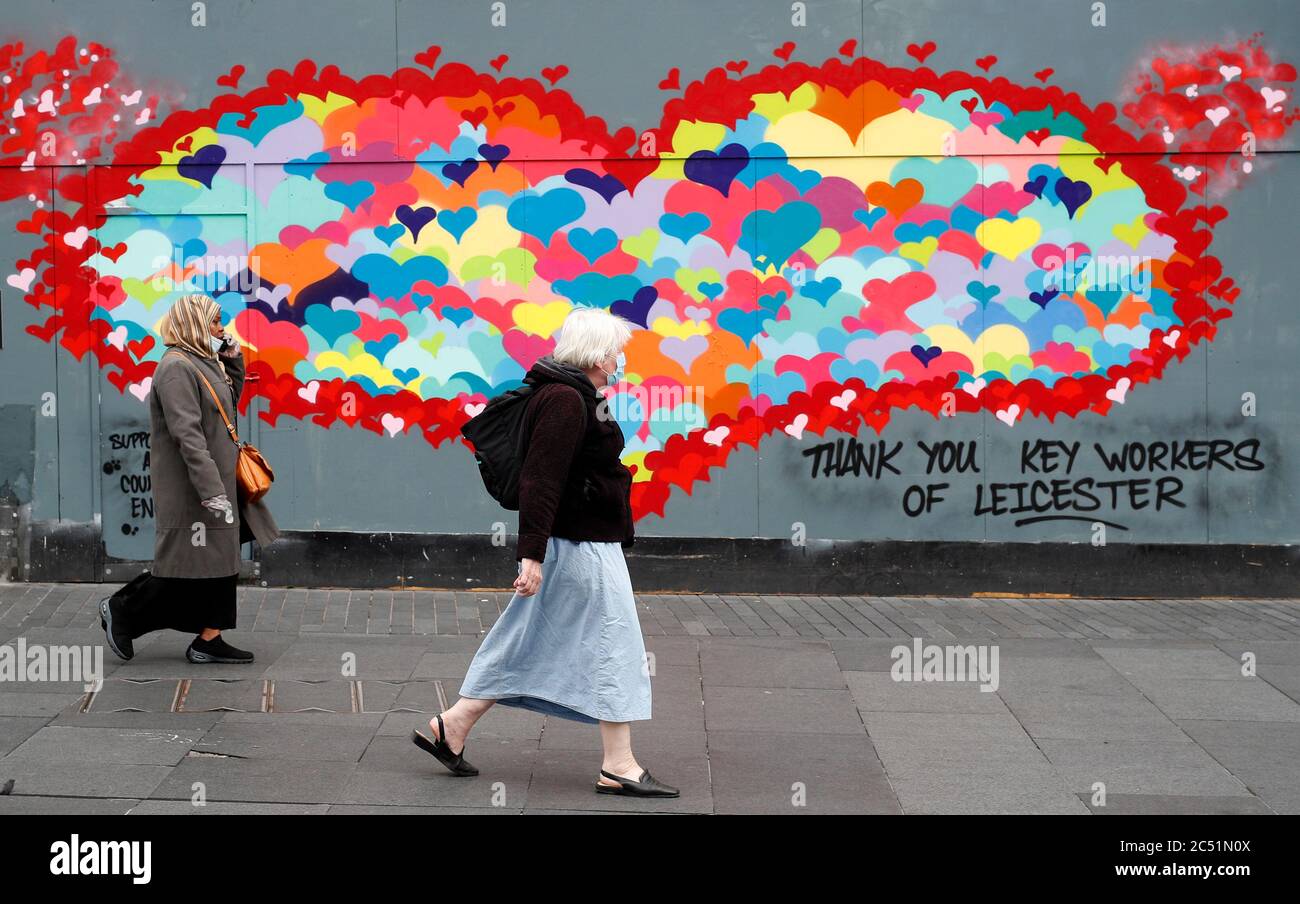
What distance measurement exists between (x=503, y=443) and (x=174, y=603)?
2.79 m

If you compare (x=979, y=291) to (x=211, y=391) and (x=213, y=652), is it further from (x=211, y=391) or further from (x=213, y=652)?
(x=213, y=652)

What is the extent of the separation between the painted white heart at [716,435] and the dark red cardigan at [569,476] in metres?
4.22

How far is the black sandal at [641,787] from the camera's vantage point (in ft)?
17.2

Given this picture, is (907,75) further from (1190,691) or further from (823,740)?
(823,740)

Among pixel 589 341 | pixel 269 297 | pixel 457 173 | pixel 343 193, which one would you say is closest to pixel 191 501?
pixel 589 341

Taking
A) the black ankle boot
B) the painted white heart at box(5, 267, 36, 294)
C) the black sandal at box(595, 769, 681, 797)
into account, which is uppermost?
the painted white heart at box(5, 267, 36, 294)

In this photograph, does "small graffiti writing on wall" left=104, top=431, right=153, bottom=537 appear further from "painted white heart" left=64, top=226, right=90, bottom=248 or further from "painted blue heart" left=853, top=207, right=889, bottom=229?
"painted blue heart" left=853, top=207, right=889, bottom=229

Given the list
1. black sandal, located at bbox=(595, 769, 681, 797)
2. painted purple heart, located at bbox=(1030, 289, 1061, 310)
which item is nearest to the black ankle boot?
A: black sandal, located at bbox=(595, 769, 681, 797)

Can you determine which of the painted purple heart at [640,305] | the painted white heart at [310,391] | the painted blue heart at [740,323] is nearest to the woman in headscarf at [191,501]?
the painted white heart at [310,391]

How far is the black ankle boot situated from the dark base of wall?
2319 mm

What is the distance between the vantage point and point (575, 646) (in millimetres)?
5230

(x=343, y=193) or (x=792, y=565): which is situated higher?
(x=343, y=193)

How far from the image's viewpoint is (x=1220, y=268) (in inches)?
369

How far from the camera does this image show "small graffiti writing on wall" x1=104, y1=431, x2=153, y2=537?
9625 millimetres
